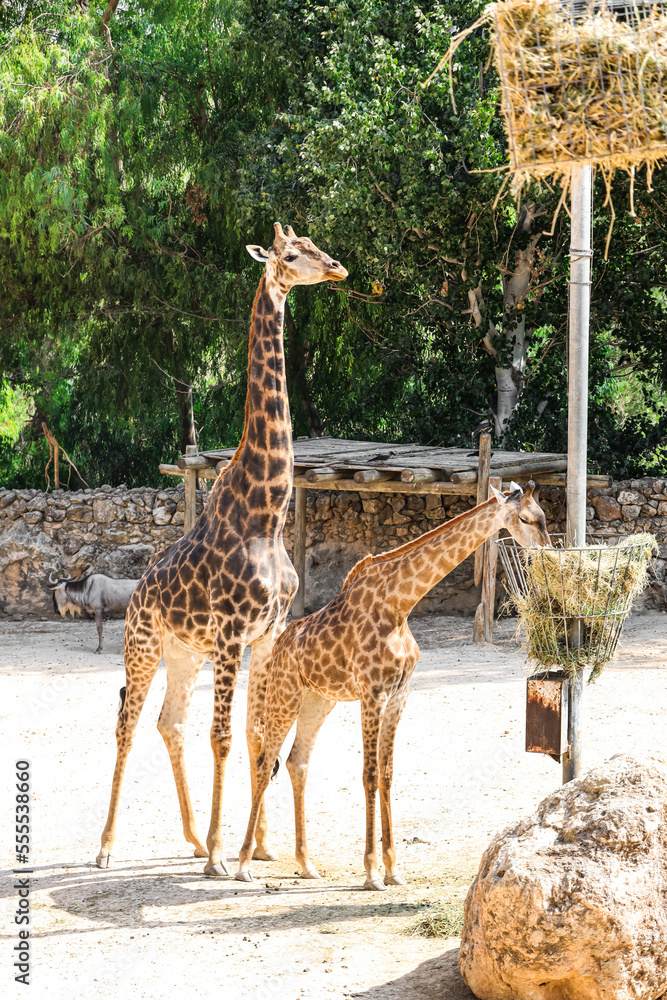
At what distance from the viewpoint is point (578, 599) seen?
432 cm

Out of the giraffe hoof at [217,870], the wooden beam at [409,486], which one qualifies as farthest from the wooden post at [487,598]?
the giraffe hoof at [217,870]

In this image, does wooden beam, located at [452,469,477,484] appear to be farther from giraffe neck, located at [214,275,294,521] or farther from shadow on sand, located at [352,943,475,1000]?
shadow on sand, located at [352,943,475,1000]

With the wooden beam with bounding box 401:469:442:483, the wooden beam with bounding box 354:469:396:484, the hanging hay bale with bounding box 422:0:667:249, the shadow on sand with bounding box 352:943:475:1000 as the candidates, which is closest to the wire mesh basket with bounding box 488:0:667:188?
the hanging hay bale with bounding box 422:0:667:249

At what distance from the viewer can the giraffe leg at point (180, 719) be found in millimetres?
5922

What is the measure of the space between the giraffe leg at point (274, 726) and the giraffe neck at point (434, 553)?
0.71 m

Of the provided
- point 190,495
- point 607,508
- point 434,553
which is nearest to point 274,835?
point 434,553

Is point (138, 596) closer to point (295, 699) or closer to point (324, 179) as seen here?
point (295, 699)

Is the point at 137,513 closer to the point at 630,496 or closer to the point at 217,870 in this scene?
the point at 630,496

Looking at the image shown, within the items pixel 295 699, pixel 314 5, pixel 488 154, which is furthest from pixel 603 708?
pixel 314 5

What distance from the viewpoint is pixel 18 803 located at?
6.74 metres

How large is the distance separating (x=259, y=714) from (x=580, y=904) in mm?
2514

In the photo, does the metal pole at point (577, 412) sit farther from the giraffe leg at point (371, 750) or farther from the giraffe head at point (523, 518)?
the giraffe leg at point (371, 750)

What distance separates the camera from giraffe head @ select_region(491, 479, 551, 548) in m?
5.17

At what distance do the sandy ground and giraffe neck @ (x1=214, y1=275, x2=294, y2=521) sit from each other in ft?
6.80
